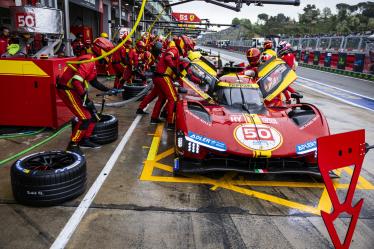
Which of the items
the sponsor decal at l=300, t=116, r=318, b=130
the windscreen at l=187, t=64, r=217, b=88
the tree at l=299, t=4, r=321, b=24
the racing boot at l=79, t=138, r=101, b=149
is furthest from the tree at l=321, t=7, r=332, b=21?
the racing boot at l=79, t=138, r=101, b=149

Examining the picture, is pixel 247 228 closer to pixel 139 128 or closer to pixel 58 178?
pixel 58 178

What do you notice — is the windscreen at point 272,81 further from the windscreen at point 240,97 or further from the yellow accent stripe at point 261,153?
the yellow accent stripe at point 261,153

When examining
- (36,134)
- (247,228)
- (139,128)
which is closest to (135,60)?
(139,128)

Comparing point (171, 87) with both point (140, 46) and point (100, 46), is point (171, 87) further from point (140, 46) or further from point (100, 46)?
point (140, 46)

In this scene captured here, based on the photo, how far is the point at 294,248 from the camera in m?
3.18

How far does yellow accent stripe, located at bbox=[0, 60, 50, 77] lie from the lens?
619cm

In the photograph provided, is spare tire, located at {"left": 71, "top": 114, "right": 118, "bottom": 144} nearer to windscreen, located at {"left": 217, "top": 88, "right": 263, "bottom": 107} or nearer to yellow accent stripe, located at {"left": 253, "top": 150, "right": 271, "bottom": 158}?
windscreen, located at {"left": 217, "top": 88, "right": 263, "bottom": 107}

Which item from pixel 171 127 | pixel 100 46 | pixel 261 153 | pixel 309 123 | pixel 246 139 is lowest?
pixel 171 127

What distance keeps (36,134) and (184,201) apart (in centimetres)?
372

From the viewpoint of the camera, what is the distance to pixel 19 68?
620 cm

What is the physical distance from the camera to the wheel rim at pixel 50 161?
160 inches

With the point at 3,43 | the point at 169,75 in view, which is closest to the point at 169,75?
the point at 169,75

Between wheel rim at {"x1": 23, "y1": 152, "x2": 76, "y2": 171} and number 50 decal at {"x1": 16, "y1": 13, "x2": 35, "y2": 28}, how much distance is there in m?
2.93

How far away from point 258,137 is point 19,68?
4.50 meters
